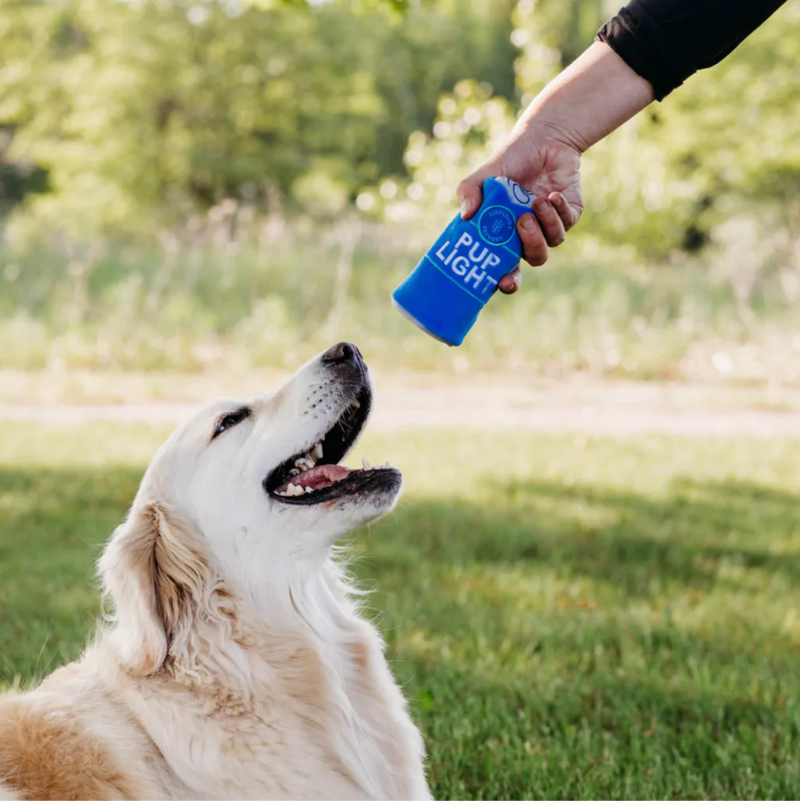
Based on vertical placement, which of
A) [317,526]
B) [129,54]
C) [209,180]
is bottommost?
[317,526]

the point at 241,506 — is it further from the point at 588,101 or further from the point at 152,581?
the point at 588,101

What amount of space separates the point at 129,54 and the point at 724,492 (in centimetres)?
2186

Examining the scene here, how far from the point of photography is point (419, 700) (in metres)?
3.53

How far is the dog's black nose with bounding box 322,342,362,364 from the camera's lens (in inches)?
110

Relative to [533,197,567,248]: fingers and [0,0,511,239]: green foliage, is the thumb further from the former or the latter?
[0,0,511,239]: green foliage

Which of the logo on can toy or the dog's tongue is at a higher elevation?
the logo on can toy

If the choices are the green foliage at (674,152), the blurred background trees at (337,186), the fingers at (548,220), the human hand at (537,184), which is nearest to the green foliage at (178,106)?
the blurred background trees at (337,186)

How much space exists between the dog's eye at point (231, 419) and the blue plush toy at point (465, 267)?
1.86 feet

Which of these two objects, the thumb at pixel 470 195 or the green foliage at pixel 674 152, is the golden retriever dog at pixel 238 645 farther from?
the green foliage at pixel 674 152

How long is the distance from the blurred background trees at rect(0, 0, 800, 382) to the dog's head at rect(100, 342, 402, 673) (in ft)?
18.2

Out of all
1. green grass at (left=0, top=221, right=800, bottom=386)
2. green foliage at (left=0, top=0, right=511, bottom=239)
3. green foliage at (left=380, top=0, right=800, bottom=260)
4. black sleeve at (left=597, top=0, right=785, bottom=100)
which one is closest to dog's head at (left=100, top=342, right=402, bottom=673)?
black sleeve at (left=597, top=0, right=785, bottom=100)

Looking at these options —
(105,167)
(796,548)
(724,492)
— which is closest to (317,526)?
(796,548)

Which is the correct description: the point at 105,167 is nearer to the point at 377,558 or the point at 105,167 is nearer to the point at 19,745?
the point at 377,558

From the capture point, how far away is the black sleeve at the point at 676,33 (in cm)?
244
